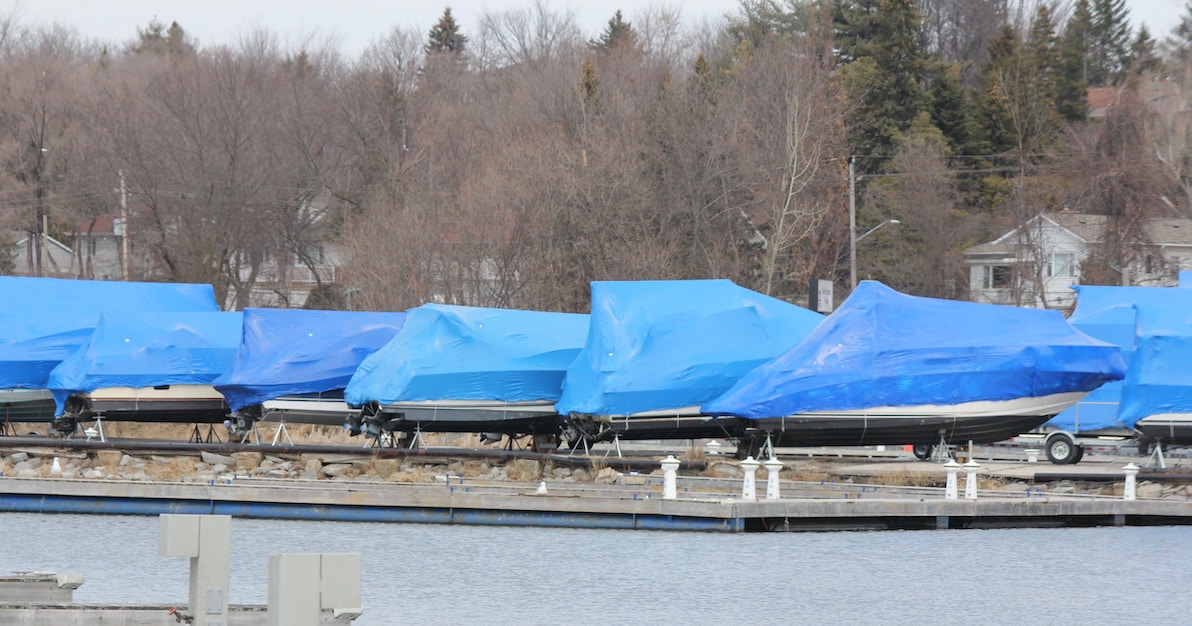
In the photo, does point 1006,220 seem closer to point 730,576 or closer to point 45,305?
point 45,305

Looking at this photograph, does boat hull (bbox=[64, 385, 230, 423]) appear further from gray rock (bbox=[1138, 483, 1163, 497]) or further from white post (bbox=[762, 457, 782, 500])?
gray rock (bbox=[1138, 483, 1163, 497])

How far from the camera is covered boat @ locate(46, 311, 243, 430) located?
35.6 m

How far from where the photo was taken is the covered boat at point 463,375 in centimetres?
3209

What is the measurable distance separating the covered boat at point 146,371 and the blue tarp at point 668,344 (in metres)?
8.97

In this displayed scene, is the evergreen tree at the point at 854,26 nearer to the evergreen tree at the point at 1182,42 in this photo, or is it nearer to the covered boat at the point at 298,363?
the evergreen tree at the point at 1182,42

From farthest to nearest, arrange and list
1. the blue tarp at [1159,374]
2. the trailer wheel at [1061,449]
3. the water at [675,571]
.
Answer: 1. the trailer wheel at [1061,449]
2. the blue tarp at [1159,374]
3. the water at [675,571]

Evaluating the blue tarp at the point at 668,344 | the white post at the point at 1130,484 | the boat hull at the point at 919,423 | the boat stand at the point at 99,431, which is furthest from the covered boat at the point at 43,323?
the white post at the point at 1130,484

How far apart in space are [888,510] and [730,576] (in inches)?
145

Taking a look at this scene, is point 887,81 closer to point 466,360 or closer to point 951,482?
point 466,360

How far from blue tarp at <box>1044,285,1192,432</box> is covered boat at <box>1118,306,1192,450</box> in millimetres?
1288

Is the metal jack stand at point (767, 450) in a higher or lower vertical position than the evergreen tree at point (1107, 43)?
lower

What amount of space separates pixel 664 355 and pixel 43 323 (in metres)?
15.6

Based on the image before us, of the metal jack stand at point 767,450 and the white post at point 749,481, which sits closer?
the white post at point 749,481

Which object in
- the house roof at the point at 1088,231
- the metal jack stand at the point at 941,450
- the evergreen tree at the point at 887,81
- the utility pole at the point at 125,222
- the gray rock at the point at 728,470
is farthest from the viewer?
the evergreen tree at the point at 887,81
